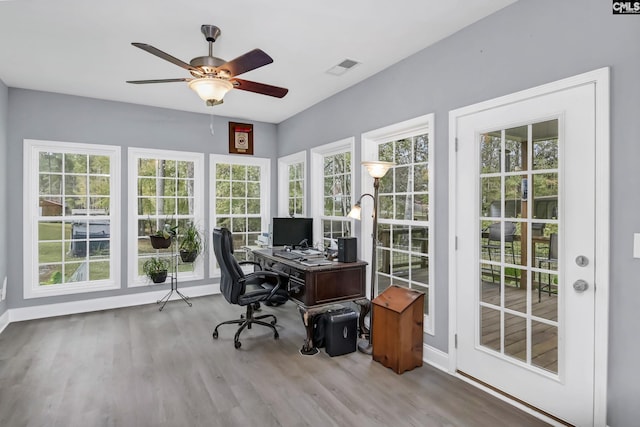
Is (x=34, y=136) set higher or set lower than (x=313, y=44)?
lower

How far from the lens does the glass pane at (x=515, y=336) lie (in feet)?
7.78

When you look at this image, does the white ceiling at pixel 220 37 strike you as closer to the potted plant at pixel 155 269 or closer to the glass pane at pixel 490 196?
the glass pane at pixel 490 196

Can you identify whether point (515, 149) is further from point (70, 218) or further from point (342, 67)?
point (70, 218)

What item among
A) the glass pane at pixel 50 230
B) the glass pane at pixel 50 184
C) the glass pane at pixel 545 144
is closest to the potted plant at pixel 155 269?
the glass pane at pixel 50 230

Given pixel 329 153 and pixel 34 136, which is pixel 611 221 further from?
pixel 34 136

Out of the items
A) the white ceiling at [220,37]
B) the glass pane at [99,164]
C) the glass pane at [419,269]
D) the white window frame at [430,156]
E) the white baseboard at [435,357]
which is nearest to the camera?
the white ceiling at [220,37]

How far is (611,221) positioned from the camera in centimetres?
194

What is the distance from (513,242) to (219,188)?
4295mm

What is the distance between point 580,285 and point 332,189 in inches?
118

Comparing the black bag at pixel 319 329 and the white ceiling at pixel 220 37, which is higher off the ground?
the white ceiling at pixel 220 37

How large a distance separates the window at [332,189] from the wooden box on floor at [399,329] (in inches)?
55.6

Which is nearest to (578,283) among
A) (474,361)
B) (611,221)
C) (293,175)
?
(611,221)

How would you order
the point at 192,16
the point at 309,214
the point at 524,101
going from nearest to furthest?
1. the point at 524,101
2. the point at 192,16
3. the point at 309,214

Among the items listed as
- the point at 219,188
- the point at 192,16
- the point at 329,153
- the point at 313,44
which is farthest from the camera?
the point at 219,188
